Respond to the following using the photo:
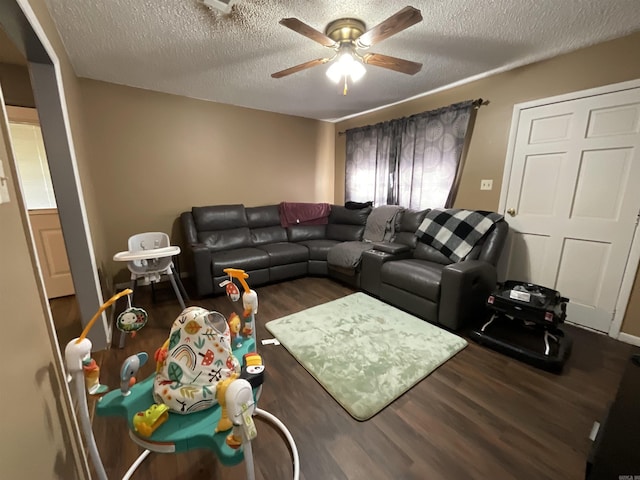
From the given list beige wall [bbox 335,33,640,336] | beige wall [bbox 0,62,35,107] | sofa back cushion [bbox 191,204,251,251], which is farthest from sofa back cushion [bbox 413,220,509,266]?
beige wall [bbox 0,62,35,107]

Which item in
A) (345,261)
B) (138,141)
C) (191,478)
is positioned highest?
(138,141)

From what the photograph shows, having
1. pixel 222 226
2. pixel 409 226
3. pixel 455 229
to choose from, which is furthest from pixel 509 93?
pixel 222 226

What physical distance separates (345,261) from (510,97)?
7.85ft

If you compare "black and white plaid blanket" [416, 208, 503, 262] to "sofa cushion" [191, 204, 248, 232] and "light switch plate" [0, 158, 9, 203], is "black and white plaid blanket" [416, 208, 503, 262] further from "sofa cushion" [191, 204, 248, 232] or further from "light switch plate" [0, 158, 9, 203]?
"light switch plate" [0, 158, 9, 203]

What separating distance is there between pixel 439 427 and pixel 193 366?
1296 millimetres

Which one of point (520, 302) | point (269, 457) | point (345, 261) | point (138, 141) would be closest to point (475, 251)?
point (520, 302)

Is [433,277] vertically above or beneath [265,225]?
beneath

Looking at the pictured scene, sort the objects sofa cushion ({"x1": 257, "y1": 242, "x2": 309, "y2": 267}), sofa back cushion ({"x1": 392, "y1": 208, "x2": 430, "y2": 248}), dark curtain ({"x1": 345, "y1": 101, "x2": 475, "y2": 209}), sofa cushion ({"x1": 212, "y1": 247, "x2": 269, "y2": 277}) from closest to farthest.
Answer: sofa cushion ({"x1": 212, "y1": 247, "x2": 269, "y2": 277})
dark curtain ({"x1": 345, "y1": 101, "x2": 475, "y2": 209})
sofa back cushion ({"x1": 392, "y1": 208, "x2": 430, "y2": 248})
sofa cushion ({"x1": 257, "y1": 242, "x2": 309, "y2": 267})

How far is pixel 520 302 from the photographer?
197 cm

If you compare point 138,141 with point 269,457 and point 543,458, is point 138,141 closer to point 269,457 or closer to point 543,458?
point 269,457

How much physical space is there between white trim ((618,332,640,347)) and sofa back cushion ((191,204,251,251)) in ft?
12.6

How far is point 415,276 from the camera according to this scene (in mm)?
2510

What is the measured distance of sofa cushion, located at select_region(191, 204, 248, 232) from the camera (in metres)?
3.40

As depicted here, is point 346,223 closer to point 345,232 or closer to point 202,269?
point 345,232
